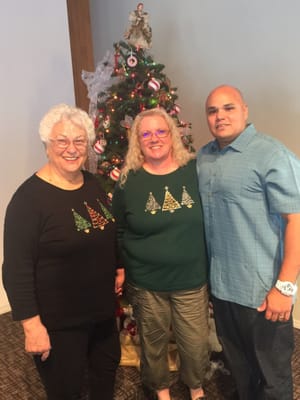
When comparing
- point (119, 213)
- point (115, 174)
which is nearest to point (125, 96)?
point (115, 174)

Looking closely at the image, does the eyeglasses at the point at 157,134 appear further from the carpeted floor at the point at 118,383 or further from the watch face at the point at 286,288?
the carpeted floor at the point at 118,383

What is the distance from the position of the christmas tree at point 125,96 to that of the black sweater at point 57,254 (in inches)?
30.2

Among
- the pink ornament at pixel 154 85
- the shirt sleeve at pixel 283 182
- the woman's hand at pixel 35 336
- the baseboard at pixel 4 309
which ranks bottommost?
the baseboard at pixel 4 309

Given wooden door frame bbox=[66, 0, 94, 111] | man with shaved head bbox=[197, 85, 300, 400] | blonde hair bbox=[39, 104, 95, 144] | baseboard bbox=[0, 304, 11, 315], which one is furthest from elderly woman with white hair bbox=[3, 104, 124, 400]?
wooden door frame bbox=[66, 0, 94, 111]

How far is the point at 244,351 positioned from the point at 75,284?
2.75ft

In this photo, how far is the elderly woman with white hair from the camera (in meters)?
1.26

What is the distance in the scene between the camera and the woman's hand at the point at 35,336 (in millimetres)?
1285

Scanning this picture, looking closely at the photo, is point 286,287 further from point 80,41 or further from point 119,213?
point 80,41

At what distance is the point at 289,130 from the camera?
2.35 metres

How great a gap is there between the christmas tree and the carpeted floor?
1169mm

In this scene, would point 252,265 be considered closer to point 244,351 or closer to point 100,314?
point 244,351

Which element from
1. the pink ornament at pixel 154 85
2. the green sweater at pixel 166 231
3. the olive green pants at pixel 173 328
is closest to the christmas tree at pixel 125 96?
the pink ornament at pixel 154 85

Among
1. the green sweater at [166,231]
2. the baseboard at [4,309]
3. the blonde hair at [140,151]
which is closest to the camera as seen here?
the green sweater at [166,231]

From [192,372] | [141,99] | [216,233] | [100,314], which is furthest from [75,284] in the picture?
[141,99]
